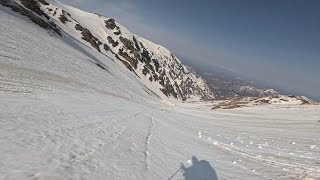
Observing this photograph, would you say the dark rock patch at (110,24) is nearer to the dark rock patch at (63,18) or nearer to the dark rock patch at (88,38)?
the dark rock patch at (88,38)

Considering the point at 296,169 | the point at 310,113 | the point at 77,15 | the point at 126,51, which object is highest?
the point at 77,15

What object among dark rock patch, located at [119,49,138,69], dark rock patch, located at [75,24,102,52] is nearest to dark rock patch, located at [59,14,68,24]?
dark rock patch, located at [75,24,102,52]

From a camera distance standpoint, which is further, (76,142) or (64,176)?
(76,142)

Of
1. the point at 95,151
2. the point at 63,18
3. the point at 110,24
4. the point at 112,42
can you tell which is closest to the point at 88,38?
the point at 63,18

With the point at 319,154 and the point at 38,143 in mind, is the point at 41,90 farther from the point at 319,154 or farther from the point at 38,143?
the point at 319,154

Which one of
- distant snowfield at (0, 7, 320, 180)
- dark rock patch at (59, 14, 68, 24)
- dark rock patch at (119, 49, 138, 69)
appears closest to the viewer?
distant snowfield at (0, 7, 320, 180)

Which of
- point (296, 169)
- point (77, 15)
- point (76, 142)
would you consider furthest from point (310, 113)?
point (77, 15)

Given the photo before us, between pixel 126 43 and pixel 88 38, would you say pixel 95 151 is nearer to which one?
pixel 88 38

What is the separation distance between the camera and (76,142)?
554 inches

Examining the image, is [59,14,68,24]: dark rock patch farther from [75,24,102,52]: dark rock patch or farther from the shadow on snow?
the shadow on snow

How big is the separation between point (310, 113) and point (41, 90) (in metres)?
52.5

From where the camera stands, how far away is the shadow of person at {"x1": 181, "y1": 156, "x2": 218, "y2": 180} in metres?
14.8

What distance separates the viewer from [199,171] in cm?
1592

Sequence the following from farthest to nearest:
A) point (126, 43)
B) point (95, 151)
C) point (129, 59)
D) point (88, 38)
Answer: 1. point (126, 43)
2. point (129, 59)
3. point (88, 38)
4. point (95, 151)
